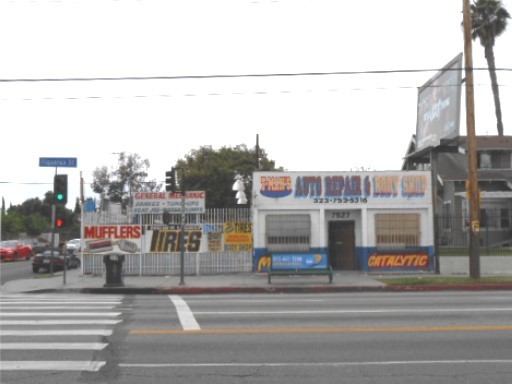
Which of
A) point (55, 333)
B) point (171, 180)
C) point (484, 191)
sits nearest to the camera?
point (55, 333)

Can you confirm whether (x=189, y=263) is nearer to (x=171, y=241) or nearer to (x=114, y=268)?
(x=171, y=241)

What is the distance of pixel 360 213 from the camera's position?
25.5 m

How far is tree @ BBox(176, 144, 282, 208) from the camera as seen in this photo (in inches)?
2397

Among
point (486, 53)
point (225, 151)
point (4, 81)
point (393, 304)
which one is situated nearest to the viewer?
point (393, 304)

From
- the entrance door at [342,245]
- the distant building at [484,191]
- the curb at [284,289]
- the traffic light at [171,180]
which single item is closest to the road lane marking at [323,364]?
the curb at [284,289]

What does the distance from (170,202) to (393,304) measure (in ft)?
45.8

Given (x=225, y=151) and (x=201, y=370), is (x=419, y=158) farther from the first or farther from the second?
(x=225, y=151)

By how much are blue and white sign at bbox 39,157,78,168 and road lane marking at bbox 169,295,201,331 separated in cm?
847

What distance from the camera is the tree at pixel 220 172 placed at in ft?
200

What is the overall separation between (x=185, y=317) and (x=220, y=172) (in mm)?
49185

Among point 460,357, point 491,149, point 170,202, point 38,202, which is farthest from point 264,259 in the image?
point 38,202

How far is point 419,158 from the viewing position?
29.8m

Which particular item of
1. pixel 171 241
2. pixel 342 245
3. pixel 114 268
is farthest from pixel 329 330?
pixel 342 245

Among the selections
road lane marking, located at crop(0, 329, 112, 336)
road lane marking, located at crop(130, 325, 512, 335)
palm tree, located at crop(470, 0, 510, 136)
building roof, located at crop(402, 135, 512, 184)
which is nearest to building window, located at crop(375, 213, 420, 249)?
road lane marking, located at crop(130, 325, 512, 335)
